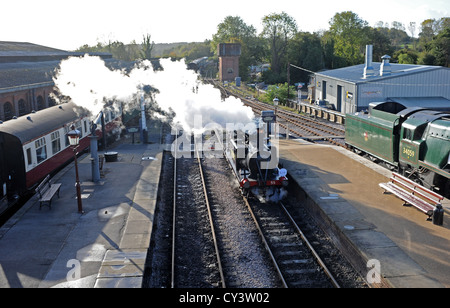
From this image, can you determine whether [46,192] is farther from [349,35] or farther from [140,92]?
[349,35]

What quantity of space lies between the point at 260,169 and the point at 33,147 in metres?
8.59

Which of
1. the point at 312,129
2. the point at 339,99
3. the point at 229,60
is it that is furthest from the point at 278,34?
the point at 312,129

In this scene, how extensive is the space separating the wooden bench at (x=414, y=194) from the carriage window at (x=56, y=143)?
13.6m

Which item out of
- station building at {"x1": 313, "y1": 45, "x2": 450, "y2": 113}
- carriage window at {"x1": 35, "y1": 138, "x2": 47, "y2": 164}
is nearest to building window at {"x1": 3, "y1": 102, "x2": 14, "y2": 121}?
carriage window at {"x1": 35, "y1": 138, "x2": 47, "y2": 164}

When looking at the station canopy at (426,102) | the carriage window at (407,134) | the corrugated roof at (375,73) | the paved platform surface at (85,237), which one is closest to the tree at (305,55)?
the corrugated roof at (375,73)

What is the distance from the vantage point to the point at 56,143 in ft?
60.5

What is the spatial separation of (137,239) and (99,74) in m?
16.0

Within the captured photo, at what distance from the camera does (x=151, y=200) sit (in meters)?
15.0

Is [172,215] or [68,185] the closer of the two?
[172,215]

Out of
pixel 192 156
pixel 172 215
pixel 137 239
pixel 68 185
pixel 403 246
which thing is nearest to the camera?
pixel 403 246

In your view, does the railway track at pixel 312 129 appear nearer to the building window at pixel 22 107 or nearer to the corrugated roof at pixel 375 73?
the corrugated roof at pixel 375 73

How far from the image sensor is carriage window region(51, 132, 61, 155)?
18047mm
